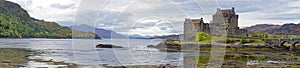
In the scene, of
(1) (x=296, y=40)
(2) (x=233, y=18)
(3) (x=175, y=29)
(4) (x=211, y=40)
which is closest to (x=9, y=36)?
(2) (x=233, y=18)

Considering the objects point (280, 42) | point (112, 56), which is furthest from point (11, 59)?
point (280, 42)

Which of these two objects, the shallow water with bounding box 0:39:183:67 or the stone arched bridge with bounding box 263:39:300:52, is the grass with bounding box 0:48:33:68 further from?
the stone arched bridge with bounding box 263:39:300:52

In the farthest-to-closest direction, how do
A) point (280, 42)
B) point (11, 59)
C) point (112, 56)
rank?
1. point (280, 42)
2. point (112, 56)
3. point (11, 59)

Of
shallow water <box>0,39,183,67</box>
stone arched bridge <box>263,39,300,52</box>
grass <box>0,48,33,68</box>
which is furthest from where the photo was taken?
stone arched bridge <box>263,39,300,52</box>

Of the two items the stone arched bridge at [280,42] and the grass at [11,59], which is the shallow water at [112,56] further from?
the stone arched bridge at [280,42]

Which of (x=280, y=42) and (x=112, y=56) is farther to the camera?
(x=280, y=42)

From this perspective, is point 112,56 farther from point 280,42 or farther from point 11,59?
point 280,42

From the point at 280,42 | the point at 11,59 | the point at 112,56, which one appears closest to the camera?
the point at 11,59

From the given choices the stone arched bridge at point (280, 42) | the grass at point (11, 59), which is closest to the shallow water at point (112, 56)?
the grass at point (11, 59)

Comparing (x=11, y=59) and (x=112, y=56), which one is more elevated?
(x=11, y=59)

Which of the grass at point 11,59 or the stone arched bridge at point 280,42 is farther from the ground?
the grass at point 11,59

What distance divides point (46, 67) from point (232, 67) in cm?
1503

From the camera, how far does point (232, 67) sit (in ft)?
106

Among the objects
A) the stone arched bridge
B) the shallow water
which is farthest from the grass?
the stone arched bridge
